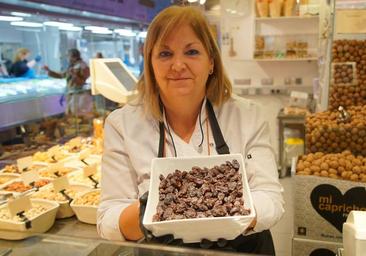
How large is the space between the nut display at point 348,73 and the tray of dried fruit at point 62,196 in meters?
1.89

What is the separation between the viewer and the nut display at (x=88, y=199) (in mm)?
2004

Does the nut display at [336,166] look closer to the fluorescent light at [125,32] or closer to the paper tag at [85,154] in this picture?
the paper tag at [85,154]

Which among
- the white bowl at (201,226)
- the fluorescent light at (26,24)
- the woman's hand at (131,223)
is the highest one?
the fluorescent light at (26,24)

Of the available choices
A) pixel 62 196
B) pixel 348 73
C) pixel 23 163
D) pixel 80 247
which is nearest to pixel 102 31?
pixel 23 163

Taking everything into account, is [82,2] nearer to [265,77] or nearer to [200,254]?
[265,77]

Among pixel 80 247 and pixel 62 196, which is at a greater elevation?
pixel 80 247

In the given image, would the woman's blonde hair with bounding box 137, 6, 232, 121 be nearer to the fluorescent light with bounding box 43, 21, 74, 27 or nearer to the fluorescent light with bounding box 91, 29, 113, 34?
the fluorescent light with bounding box 43, 21, 74, 27

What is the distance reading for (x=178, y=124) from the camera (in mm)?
1558

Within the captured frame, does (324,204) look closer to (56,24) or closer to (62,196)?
(62,196)

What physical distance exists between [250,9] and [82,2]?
2.55 meters

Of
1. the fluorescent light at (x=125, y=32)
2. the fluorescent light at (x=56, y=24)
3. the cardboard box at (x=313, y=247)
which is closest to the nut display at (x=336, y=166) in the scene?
the cardboard box at (x=313, y=247)

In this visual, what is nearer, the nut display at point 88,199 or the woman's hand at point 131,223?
the woman's hand at point 131,223

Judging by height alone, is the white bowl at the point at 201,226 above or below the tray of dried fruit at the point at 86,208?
above

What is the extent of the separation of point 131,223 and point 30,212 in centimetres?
91
